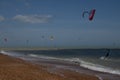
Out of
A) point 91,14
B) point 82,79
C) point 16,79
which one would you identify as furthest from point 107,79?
point 16,79

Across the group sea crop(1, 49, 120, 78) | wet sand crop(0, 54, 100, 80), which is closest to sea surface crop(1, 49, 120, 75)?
sea crop(1, 49, 120, 78)

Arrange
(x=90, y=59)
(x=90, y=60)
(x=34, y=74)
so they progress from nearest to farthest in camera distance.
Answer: (x=34, y=74)
(x=90, y=60)
(x=90, y=59)

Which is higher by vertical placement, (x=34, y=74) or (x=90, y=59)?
(x=34, y=74)

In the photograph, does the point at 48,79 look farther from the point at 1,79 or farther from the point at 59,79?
the point at 1,79

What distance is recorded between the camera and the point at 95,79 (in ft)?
72.8

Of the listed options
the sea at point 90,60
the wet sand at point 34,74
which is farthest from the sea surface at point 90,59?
the wet sand at point 34,74

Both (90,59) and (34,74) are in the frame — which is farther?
(90,59)

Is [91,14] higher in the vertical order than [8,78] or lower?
higher

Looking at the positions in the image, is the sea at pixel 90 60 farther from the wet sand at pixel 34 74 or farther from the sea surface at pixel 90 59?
the wet sand at pixel 34 74

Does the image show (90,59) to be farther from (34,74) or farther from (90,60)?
(34,74)

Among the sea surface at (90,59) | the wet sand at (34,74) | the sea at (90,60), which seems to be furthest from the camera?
the sea surface at (90,59)

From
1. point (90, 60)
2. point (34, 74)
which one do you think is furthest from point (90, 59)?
point (34, 74)

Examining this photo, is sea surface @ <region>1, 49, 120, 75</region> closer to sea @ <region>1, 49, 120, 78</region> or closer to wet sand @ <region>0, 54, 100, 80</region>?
sea @ <region>1, 49, 120, 78</region>

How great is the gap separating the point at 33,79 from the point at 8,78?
5.71 ft
